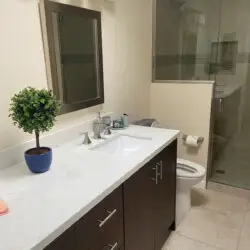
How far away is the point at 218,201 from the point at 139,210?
4.48 feet

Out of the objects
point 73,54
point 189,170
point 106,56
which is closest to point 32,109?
point 73,54

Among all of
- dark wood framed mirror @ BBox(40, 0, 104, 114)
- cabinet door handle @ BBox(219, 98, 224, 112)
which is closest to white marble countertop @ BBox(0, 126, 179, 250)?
dark wood framed mirror @ BBox(40, 0, 104, 114)

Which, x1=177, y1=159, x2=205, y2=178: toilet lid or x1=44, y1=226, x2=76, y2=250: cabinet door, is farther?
x1=177, y1=159, x2=205, y2=178: toilet lid

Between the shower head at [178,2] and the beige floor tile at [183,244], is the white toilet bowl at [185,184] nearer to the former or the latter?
the beige floor tile at [183,244]

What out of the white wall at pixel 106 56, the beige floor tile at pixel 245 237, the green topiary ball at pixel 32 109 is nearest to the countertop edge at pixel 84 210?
the green topiary ball at pixel 32 109

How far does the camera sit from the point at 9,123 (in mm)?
1280

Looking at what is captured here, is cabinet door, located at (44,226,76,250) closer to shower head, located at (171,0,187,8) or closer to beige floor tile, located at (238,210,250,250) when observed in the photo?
beige floor tile, located at (238,210,250,250)

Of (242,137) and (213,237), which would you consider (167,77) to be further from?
(213,237)

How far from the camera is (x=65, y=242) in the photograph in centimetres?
85

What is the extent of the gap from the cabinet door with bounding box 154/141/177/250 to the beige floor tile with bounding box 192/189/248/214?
0.59 m

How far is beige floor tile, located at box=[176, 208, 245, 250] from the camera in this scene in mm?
1896

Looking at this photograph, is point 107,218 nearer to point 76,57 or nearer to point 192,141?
point 76,57

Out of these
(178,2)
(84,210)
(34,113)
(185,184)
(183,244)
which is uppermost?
(178,2)

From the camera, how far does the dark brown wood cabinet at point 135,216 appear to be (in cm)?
95
